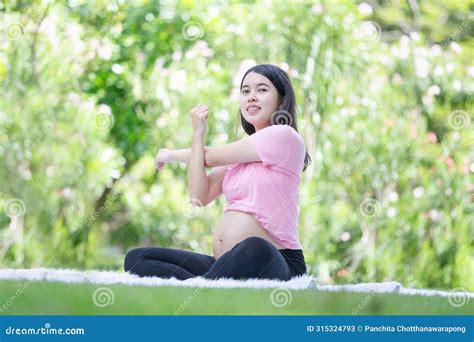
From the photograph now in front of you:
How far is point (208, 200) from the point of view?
2.97 m

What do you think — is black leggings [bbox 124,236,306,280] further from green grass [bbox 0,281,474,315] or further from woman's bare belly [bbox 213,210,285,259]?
green grass [bbox 0,281,474,315]

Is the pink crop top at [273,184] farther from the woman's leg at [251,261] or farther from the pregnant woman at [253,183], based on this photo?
the woman's leg at [251,261]

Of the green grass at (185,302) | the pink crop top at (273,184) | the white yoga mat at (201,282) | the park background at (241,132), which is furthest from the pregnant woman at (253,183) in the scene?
the park background at (241,132)

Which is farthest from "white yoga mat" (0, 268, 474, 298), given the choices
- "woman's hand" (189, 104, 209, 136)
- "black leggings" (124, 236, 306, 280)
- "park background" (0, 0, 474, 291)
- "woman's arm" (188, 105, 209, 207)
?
"park background" (0, 0, 474, 291)

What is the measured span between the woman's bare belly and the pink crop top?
0.05 ft

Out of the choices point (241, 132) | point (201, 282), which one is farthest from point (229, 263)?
point (241, 132)

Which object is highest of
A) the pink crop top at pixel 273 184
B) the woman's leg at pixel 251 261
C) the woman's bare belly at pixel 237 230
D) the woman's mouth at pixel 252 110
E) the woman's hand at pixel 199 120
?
the woman's mouth at pixel 252 110

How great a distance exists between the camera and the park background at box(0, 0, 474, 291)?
5.08 meters

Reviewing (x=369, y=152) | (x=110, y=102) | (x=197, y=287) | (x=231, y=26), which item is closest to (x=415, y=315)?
(x=197, y=287)

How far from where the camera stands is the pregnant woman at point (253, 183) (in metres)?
2.74

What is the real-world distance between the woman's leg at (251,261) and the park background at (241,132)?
2371 mm

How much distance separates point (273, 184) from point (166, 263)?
18.0 inches

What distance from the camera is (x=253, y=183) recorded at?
2.78m
